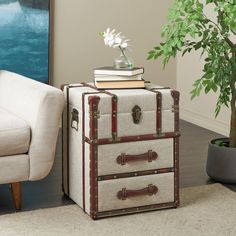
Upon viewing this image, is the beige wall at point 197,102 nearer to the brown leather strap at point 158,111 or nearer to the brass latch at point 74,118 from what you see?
the brown leather strap at point 158,111

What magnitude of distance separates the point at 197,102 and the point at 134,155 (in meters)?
2.22

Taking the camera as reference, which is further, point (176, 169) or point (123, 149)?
point (176, 169)

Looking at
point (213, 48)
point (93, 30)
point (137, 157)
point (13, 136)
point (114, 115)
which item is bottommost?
point (137, 157)

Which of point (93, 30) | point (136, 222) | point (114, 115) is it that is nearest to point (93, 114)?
point (114, 115)

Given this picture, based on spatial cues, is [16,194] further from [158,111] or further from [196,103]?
[196,103]

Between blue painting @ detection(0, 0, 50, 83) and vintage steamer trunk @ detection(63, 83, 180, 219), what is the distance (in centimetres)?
167

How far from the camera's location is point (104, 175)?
9.41ft

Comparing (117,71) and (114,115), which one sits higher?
(117,71)

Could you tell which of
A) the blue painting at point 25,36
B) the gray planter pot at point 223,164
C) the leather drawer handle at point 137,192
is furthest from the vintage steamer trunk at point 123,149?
the blue painting at point 25,36

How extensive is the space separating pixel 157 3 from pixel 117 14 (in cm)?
38

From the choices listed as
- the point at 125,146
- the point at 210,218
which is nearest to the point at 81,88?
the point at 125,146

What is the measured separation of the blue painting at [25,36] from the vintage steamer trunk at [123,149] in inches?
65.7

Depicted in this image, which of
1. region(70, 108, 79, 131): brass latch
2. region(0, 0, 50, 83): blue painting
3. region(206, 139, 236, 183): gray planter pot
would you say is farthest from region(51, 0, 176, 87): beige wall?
region(70, 108, 79, 131): brass latch

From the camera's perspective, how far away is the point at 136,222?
2.85m
